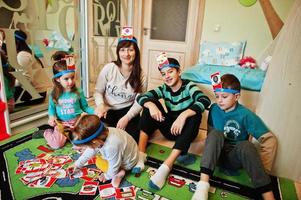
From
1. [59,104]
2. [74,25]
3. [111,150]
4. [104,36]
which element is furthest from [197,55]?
[111,150]

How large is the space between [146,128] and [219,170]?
1.85ft

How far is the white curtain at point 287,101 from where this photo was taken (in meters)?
1.26

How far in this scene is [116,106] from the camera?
5.99 ft

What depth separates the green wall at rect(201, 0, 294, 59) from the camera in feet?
→ 9.32

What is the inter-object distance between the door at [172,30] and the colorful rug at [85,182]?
83.5 inches

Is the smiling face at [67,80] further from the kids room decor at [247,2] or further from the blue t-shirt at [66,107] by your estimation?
→ the kids room decor at [247,2]

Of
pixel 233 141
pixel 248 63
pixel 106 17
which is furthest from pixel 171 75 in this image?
pixel 106 17

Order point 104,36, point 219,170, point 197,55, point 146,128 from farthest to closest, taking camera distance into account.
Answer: point 197,55 → point 104,36 → point 146,128 → point 219,170

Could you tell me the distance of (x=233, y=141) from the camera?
4.50ft

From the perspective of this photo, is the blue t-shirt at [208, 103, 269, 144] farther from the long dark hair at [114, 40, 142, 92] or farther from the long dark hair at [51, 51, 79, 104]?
the long dark hair at [51, 51, 79, 104]

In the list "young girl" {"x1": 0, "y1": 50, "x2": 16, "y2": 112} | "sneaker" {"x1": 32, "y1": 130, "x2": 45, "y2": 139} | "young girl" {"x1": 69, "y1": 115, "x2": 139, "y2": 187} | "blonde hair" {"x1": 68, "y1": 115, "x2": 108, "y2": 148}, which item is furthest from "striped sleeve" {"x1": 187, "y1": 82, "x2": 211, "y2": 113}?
"young girl" {"x1": 0, "y1": 50, "x2": 16, "y2": 112}

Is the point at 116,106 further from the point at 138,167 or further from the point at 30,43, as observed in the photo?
the point at 30,43

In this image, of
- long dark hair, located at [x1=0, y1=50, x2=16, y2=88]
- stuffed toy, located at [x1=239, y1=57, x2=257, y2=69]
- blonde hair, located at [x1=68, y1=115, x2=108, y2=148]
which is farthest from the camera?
stuffed toy, located at [x1=239, y1=57, x2=257, y2=69]

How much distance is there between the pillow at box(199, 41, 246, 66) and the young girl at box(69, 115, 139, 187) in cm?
201
